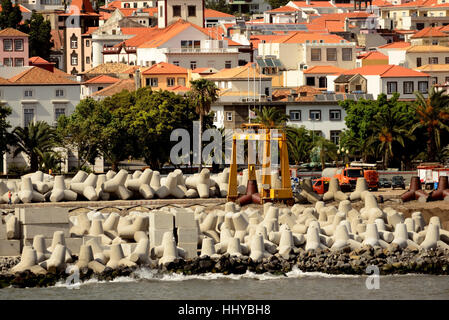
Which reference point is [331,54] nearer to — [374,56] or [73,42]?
[374,56]

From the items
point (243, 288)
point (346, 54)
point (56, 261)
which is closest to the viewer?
point (243, 288)

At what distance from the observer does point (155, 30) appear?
164 metres

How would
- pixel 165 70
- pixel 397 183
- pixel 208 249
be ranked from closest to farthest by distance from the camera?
pixel 208 249 < pixel 397 183 < pixel 165 70

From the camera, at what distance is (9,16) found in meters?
172

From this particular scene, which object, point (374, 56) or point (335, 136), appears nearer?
point (335, 136)

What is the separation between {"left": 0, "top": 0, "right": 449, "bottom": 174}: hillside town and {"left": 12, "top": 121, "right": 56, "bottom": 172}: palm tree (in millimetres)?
3373

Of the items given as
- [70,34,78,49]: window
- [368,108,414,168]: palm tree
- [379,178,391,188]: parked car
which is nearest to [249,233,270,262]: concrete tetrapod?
[379,178,391,188]: parked car

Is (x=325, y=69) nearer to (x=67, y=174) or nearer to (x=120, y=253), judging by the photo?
(x=67, y=174)

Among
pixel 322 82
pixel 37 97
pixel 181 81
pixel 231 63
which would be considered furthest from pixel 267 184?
pixel 231 63

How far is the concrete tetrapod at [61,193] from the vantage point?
59.0 m

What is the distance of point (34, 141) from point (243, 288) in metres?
39.6

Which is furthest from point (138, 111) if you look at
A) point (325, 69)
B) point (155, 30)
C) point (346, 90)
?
point (155, 30)
